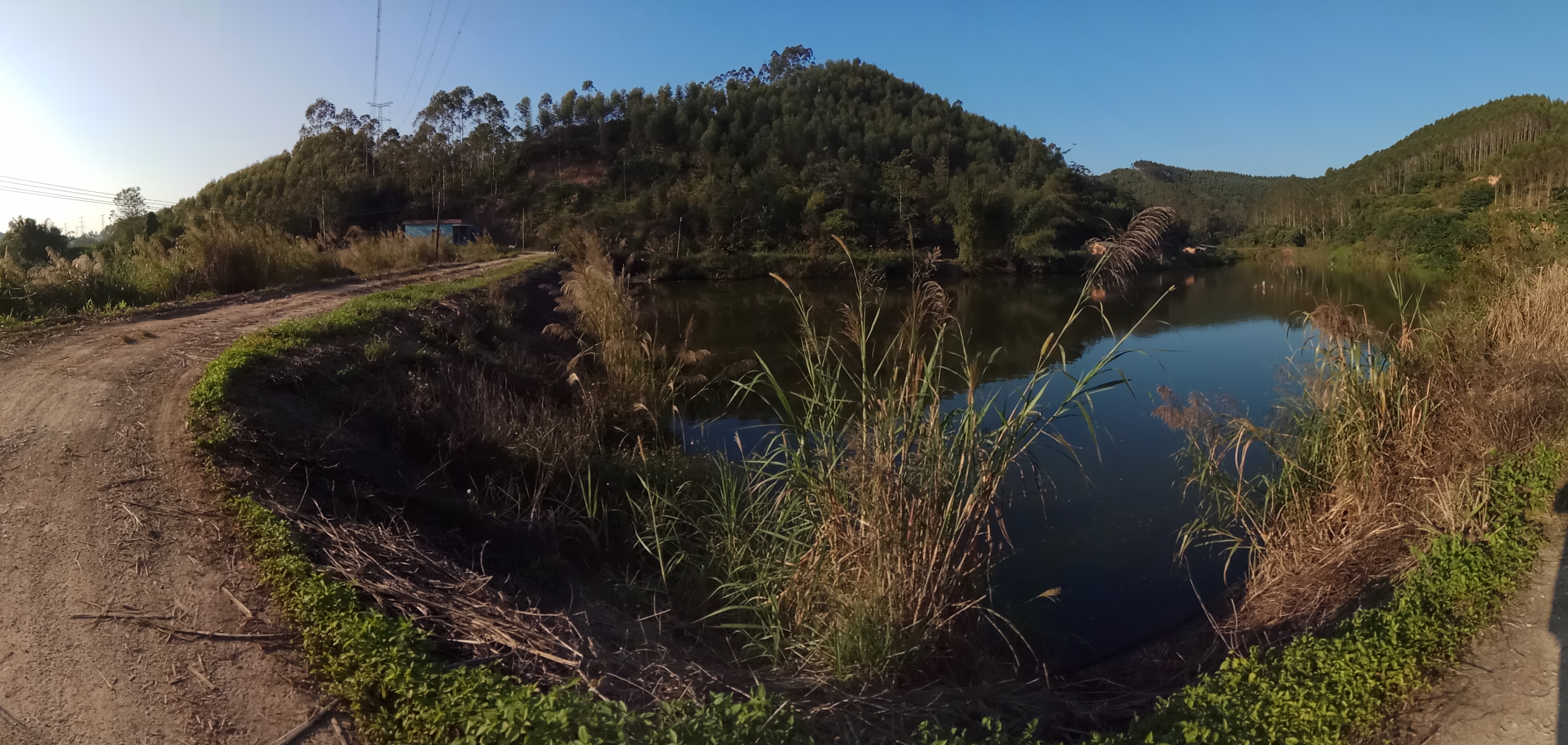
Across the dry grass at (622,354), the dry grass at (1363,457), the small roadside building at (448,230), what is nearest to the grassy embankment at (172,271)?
the dry grass at (622,354)

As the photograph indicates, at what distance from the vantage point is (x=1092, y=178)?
197 ft

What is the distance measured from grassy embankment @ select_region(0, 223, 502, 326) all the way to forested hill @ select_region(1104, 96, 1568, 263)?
39.3 feet

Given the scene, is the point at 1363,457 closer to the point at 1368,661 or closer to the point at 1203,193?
the point at 1368,661

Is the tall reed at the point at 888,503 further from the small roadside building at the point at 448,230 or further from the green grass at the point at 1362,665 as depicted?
the small roadside building at the point at 448,230

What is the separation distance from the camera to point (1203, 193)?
3922 inches

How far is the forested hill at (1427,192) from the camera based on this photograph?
1800 cm

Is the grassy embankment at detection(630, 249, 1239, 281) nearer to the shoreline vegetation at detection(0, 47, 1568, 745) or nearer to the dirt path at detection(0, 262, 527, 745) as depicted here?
the shoreline vegetation at detection(0, 47, 1568, 745)

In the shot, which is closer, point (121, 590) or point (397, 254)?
point (121, 590)

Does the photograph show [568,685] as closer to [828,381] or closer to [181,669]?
[181,669]

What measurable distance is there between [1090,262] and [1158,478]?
5260 millimetres

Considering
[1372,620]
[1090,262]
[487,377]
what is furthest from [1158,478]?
[487,377]

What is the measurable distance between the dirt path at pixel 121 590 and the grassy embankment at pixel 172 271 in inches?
174

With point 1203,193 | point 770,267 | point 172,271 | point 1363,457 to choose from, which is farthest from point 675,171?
point 1203,193

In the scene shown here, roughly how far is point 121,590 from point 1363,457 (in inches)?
275
